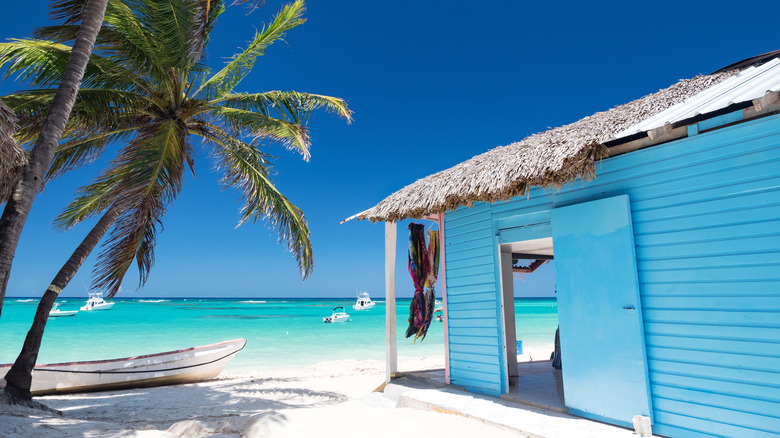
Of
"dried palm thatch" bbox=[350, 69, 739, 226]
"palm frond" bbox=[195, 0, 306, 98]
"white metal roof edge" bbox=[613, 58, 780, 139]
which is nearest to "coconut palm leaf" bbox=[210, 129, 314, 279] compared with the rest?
"palm frond" bbox=[195, 0, 306, 98]

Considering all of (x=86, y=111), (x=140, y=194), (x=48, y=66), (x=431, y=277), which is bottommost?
(x=431, y=277)

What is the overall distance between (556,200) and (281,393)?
5.99 metres

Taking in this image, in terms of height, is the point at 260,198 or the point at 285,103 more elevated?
the point at 285,103

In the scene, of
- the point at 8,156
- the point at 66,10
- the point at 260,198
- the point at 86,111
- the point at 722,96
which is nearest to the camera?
the point at 722,96

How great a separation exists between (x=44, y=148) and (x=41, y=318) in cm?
263

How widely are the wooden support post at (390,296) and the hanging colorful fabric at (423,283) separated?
0.97 ft

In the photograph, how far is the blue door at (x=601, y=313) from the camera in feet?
12.0

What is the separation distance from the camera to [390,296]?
21.4 ft

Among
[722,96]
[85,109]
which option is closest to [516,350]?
[722,96]

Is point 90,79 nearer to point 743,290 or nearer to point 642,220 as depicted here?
point 642,220

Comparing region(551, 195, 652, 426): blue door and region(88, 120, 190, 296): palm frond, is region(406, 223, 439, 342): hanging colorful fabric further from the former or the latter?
region(88, 120, 190, 296): palm frond

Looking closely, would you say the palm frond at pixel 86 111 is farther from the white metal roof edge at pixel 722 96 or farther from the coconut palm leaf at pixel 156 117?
the white metal roof edge at pixel 722 96

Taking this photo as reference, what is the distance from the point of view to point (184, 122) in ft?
21.9

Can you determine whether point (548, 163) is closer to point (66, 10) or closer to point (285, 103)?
point (285, 103)
